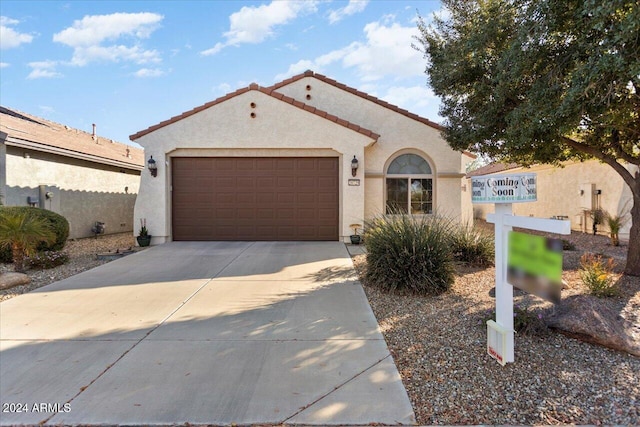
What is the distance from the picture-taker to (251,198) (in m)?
12.3

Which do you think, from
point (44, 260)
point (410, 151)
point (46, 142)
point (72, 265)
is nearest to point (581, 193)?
point (410, 151)

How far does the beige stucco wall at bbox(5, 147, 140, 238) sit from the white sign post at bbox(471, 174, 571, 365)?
43.9ft

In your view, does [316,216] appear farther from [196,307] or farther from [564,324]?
[564,324]

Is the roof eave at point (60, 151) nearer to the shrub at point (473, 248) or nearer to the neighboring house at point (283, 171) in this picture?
the neighboring house at point (283, 171)

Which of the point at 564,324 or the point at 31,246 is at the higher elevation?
the point at 31,246

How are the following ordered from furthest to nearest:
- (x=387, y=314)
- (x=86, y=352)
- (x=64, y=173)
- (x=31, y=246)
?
(x=64, y=173) → (x=31, y=246) → (x=387, y=314) → (x=86, y=352)

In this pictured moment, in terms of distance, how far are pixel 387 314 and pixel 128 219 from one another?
15918mm

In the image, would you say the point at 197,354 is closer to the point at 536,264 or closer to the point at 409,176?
the point at 536,264

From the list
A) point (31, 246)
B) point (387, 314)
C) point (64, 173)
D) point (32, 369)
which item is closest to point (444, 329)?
point (387, 314)

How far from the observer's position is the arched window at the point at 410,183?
42.0ft

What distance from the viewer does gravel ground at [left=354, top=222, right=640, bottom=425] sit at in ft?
9.70

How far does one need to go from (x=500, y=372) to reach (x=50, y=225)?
35.6ft

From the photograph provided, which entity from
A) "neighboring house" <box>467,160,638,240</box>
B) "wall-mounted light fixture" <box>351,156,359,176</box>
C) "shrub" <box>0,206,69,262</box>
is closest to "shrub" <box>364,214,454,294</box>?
"wall-mounted light fixture" <box>351,156,359,176</box>

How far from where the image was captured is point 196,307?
18.6 feet
